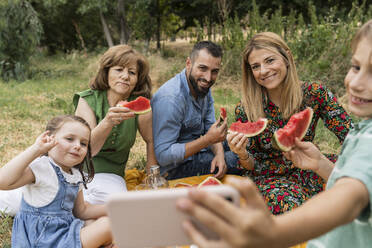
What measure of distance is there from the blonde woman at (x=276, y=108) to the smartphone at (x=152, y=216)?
7.34ft

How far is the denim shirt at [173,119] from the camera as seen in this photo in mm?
3764

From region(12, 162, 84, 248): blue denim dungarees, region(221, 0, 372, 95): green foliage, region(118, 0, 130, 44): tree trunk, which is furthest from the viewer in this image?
region(118, 0, 130, 44): tree trunk

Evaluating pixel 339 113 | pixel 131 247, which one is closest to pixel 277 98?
pixel 339 113

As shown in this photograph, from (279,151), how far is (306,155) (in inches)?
61.5

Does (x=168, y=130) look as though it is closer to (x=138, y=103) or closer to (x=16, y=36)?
(x=138, y=103)

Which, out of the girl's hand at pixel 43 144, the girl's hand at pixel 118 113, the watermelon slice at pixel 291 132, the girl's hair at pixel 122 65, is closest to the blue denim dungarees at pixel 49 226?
the girl's hand at pixel 43 144

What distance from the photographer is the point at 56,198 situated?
264 centimetres

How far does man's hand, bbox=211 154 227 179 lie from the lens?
3.96m

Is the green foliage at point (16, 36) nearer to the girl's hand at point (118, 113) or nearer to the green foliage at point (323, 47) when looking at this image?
the green foliage at point (323, 47)

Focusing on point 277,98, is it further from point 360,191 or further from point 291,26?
point 291,26

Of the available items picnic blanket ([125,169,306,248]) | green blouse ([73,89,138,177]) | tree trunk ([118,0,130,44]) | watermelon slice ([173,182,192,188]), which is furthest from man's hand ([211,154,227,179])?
tree trunk ([118,0,130,44])

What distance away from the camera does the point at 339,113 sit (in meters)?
3.38

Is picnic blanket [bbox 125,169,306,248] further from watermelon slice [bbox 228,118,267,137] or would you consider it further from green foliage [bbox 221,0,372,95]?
green foliage [bbox 221,0,372,95]

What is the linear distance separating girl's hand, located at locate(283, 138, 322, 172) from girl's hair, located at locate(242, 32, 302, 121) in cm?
145
